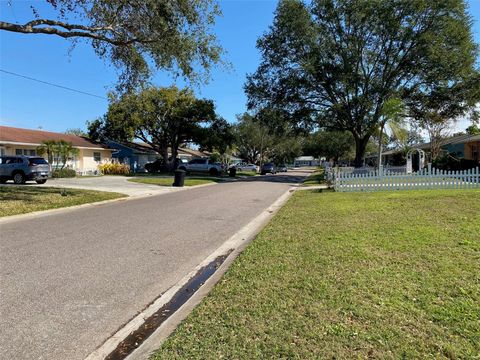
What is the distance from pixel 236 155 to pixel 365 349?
90.4 metres

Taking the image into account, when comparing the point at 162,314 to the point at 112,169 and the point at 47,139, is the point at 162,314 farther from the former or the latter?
the point at 112,169

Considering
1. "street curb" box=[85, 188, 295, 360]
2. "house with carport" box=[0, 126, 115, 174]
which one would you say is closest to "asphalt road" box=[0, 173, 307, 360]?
"street curb" box=[85, 188, 295, 360]

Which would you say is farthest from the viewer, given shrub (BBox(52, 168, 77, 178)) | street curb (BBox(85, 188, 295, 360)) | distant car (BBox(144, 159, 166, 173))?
distant car (BBox(144, 159, 166, 173))

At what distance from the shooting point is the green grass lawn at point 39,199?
1281cm

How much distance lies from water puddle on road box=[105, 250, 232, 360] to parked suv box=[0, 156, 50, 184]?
A: 19405mm

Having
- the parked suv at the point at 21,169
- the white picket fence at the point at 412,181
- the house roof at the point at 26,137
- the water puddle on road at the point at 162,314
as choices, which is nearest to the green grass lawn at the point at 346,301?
the water puddle on road at the point at 162,314

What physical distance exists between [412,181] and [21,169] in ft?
67.7

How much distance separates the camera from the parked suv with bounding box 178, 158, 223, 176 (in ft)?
145

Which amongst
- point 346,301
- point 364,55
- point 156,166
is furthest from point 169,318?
point 156,166

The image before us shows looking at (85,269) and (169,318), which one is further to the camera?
(85,269)

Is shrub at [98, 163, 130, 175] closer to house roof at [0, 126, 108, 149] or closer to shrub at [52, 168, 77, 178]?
house roof at [0, 126, 108, 149]

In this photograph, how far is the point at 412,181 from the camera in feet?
58.6

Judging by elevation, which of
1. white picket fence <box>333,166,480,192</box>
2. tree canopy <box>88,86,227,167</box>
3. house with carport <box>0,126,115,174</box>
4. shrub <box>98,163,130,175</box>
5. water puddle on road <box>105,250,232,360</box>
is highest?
tree canopy <box>88,86,227,167</box>

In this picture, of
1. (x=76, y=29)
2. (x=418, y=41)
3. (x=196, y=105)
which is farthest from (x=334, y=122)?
(x=76, y=29)
